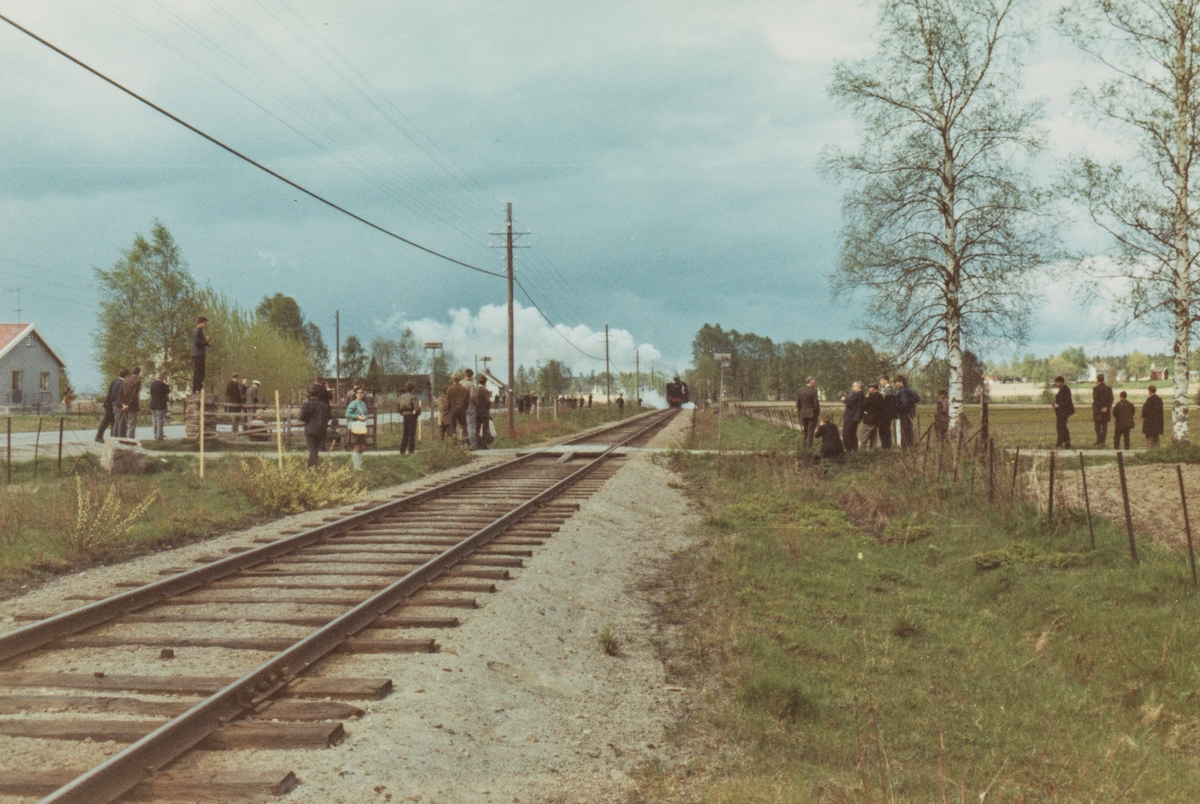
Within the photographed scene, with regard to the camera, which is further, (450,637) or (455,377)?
(455,377)

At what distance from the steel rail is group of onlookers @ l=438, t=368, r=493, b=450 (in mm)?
10826

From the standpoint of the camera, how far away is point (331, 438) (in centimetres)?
2331

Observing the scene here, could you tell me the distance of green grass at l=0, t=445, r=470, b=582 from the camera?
9.43 meters

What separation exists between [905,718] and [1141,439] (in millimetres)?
26463

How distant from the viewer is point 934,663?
7.40m

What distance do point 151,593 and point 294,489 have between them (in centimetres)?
642

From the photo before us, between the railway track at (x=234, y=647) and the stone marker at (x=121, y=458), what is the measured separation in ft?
26.5

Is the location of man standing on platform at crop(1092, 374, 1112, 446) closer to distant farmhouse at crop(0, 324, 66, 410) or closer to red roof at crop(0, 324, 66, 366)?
distant farmhouse at crop(0, 324, 66, 410)

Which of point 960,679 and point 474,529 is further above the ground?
point 474,529

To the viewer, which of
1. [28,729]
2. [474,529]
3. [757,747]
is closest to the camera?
[28,729]

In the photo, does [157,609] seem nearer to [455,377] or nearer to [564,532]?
[564,532]

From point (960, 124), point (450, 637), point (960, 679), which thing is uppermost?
point (960, 124)

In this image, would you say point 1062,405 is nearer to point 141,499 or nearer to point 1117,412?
point 1117,412

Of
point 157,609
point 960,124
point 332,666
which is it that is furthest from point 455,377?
point 332,666
